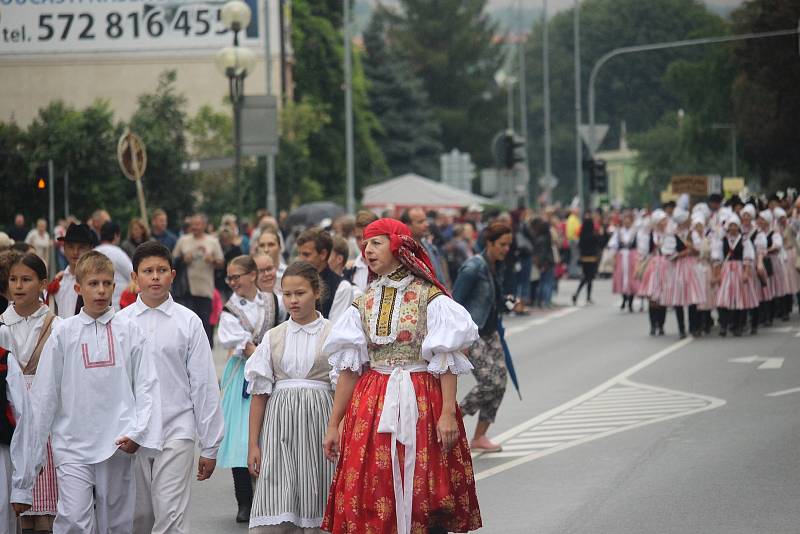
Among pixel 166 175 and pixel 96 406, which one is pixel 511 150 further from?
pixel 96 406

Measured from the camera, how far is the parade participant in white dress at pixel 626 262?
29.0 meters

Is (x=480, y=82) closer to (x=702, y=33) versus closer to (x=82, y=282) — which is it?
(x=702, y=33)

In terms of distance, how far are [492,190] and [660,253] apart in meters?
17.0

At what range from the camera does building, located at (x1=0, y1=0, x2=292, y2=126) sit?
170 feet

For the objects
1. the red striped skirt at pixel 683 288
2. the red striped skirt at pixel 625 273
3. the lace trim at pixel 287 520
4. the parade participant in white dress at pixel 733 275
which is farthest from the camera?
the red striped skirt at pixel 625 273

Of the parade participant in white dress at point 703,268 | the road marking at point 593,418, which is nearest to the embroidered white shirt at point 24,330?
the road marking at point 593,418

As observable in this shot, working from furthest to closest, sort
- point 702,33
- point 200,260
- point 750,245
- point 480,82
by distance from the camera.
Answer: point 480,82, point 702,33, point 750,245, point 200,260

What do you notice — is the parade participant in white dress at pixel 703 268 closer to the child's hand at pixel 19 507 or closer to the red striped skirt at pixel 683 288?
the red striped skirt at pixel 683 288

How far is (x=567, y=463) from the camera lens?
37.6 ft

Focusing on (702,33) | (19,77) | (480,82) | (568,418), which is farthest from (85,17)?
(480,82)

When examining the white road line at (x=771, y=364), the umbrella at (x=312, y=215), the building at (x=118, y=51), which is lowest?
the white road line at (x=771, y=364)

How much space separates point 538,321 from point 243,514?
1778 cm

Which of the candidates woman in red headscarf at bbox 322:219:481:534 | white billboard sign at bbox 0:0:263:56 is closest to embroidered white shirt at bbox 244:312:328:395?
woman in red headscarf at bbox 322:219:481:534

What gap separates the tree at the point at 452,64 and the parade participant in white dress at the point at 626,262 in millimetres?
84094
